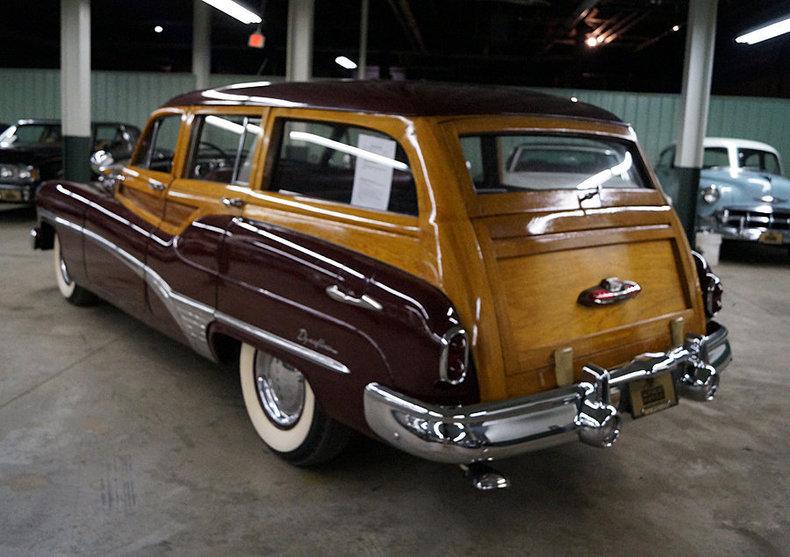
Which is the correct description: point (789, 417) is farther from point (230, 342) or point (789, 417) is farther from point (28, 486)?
point (28, 486)

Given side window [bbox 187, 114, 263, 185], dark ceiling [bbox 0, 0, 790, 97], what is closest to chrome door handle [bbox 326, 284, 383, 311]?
side window [bbox 187, 114, 263, 185]

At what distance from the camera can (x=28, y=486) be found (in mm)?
3312

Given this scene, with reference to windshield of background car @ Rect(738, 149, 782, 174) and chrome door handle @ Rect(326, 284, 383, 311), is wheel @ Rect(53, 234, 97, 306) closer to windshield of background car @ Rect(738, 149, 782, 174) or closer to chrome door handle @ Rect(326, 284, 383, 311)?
chrome door handle @ Rect(326, 284, 383, 311)

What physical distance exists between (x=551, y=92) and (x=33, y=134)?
8.70 metres

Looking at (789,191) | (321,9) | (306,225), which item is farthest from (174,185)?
(321,9)

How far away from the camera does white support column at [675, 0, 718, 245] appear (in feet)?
33.2

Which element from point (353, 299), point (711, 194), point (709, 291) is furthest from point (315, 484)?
point (711, 194)

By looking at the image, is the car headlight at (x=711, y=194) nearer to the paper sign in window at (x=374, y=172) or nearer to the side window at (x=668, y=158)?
the side window at (x=668, y=158)

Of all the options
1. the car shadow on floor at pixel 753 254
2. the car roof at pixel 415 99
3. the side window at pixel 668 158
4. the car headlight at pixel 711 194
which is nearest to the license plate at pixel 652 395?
the car roof at pixel 415 99

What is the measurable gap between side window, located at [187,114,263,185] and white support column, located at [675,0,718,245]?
7173 mm

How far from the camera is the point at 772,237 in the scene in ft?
32.1

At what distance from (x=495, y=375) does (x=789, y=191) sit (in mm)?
8485

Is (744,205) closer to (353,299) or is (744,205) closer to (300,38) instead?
(300,38)

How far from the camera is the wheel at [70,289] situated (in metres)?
6.10
